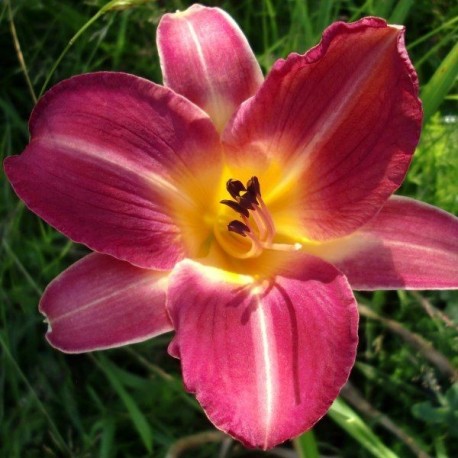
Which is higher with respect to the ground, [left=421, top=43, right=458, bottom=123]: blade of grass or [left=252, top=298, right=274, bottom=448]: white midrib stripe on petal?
[left=421, top=43, right=458, bottom=123]: blade of grass

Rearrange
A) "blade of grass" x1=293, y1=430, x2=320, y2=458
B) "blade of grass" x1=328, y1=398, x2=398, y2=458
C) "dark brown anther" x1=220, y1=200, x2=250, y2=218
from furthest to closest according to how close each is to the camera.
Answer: "blade of grass" x1=328, y1=398, x2=398, y2=458 → "blade of grass" x1=293, y1=430, x2=320, y2=458 → "dark brown anther" x1=220, y1=200, x2=250, y2=218

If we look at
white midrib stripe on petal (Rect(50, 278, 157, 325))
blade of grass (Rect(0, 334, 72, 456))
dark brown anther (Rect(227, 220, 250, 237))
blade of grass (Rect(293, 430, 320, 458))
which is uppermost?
dark brown anther (Rect(227, 220, 250, 237))

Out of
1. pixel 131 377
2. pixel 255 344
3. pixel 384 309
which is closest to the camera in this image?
pixel 255 344

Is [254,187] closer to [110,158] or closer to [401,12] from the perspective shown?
[110,158]

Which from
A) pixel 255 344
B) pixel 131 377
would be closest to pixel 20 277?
pixel 131 377

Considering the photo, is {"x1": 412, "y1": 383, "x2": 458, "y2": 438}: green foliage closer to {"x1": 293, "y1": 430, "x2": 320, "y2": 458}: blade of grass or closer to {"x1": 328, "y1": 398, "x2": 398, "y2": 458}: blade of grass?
{"x1": 328, "y1": 398, "x2": 398, "y2": 458}: blade of grass

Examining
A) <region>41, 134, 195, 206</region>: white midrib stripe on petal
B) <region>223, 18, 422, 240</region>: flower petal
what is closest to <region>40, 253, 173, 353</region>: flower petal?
<region>41, 134, 195, 206</region>: white midrib stripe on petal

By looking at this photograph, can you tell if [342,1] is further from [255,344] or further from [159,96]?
[255,344]
